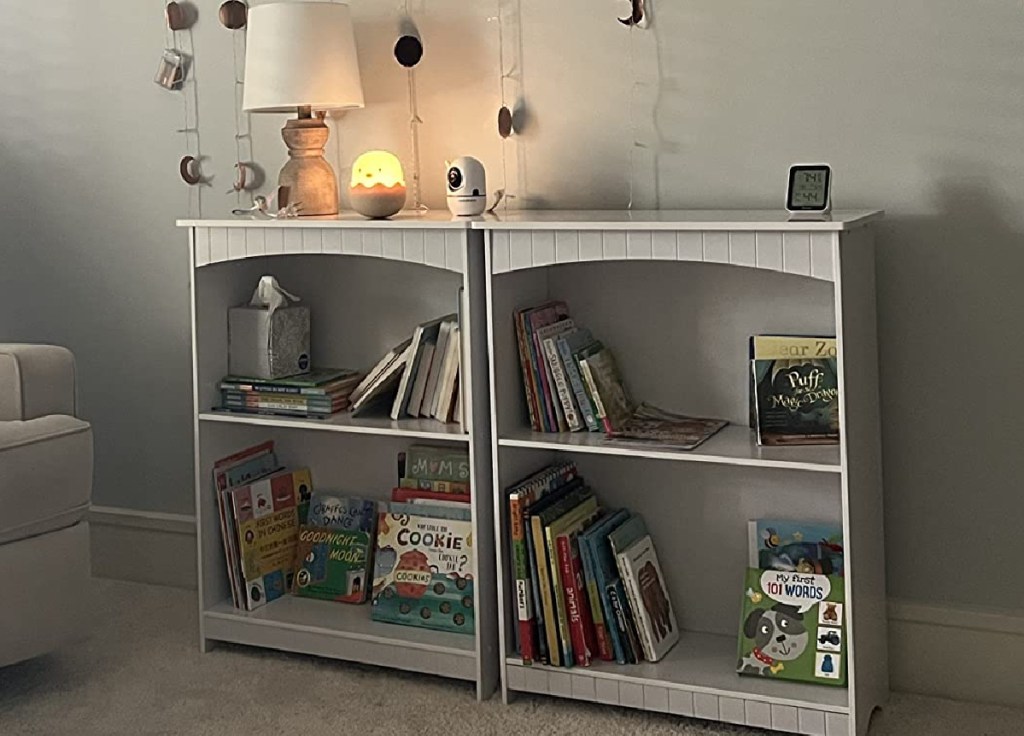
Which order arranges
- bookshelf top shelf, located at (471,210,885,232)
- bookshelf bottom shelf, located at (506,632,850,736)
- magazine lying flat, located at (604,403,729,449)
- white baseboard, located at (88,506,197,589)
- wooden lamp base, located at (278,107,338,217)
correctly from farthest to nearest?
1. white baseboard, located at (88,506,197,589)
2. wooden lamp base, located at (278,107,338,217)
3. magazine lying flat, located at (604,403,729,449)
4. bookshelf bottom shelf, located at (506,632,850,736)
5. bookshelf top shelf, located at (471,210,885,232)

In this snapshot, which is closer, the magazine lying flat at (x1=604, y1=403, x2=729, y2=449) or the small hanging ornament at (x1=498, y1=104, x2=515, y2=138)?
the magazine lying flat at (x1=604, y1=403, x2=729, y2=449)

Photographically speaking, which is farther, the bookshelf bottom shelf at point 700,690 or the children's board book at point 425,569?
the children's board book at point 425,569

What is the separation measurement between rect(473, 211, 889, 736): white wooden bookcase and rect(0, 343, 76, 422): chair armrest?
895 millimetres

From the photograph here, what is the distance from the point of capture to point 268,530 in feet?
9.23

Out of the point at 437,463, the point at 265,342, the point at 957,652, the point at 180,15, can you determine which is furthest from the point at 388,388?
the point at 957,652

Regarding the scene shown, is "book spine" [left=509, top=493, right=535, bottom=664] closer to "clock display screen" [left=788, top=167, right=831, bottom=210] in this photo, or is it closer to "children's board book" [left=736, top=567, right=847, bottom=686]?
"children's board book" [left=736, top=567, right=847, bottom=686]

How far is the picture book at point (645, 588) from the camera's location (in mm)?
2373

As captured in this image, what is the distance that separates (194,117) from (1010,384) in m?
1.87

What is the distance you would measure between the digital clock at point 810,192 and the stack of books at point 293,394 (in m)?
1.01

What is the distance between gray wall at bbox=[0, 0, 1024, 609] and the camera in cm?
225

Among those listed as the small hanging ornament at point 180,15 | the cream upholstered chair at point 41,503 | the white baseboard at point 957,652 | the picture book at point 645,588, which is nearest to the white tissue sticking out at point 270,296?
the cream upholstered chair at point 41,503

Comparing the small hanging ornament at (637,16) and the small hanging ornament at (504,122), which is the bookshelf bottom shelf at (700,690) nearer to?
the small hanging ornament at (504,122)

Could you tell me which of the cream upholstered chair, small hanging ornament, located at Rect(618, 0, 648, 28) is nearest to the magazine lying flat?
small hanging ornament, located at Rect(618, 0, 648, 28)

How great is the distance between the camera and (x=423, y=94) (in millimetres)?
2721
